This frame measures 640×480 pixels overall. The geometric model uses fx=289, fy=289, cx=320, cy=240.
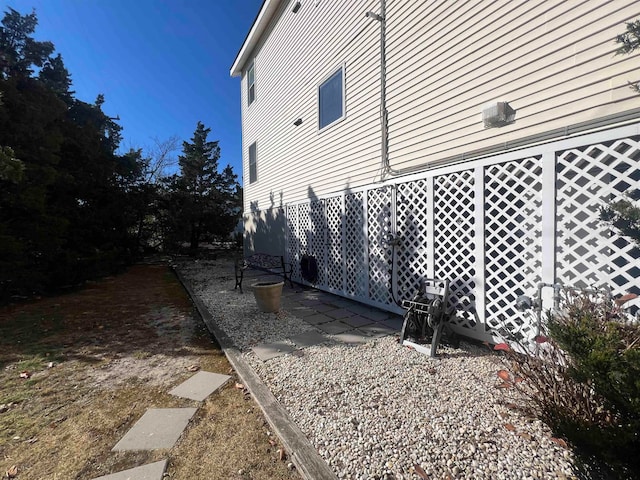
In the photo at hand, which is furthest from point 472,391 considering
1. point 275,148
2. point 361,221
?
point 275,148

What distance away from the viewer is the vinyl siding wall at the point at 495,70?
2727 mm

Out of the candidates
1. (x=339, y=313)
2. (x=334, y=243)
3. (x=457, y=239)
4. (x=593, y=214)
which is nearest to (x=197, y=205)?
(x=334, y=243)

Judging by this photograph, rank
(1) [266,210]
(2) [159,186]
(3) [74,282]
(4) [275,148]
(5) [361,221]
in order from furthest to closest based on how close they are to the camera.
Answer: (2) [159,186] < (1) [266,210] < (4) [275,148] < (3) [74,282] < (5) [361,221]

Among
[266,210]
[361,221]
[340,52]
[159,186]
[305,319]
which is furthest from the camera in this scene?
[159,186]

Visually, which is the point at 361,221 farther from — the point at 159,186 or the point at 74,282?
the point at 159,186

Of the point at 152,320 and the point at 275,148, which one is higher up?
the point at 275,148

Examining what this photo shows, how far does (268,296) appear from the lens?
4.90 m

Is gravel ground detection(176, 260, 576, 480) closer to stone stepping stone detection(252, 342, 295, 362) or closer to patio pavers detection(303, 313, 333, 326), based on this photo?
stone stepping stone detection(252, 342, 295, 362)

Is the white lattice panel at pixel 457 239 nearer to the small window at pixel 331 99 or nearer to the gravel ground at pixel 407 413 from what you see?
the gravel ground at pixel 407 413

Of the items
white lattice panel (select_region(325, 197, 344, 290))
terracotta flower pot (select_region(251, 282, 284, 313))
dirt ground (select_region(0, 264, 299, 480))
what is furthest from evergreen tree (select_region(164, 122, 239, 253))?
terracotta flower pot (select_region(251, 282, 284, 313))

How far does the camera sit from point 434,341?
3.26 m

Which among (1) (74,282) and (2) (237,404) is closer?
(2) (237,404)

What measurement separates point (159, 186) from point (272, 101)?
27.3 ft

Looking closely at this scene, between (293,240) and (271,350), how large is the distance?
15.5 feet
